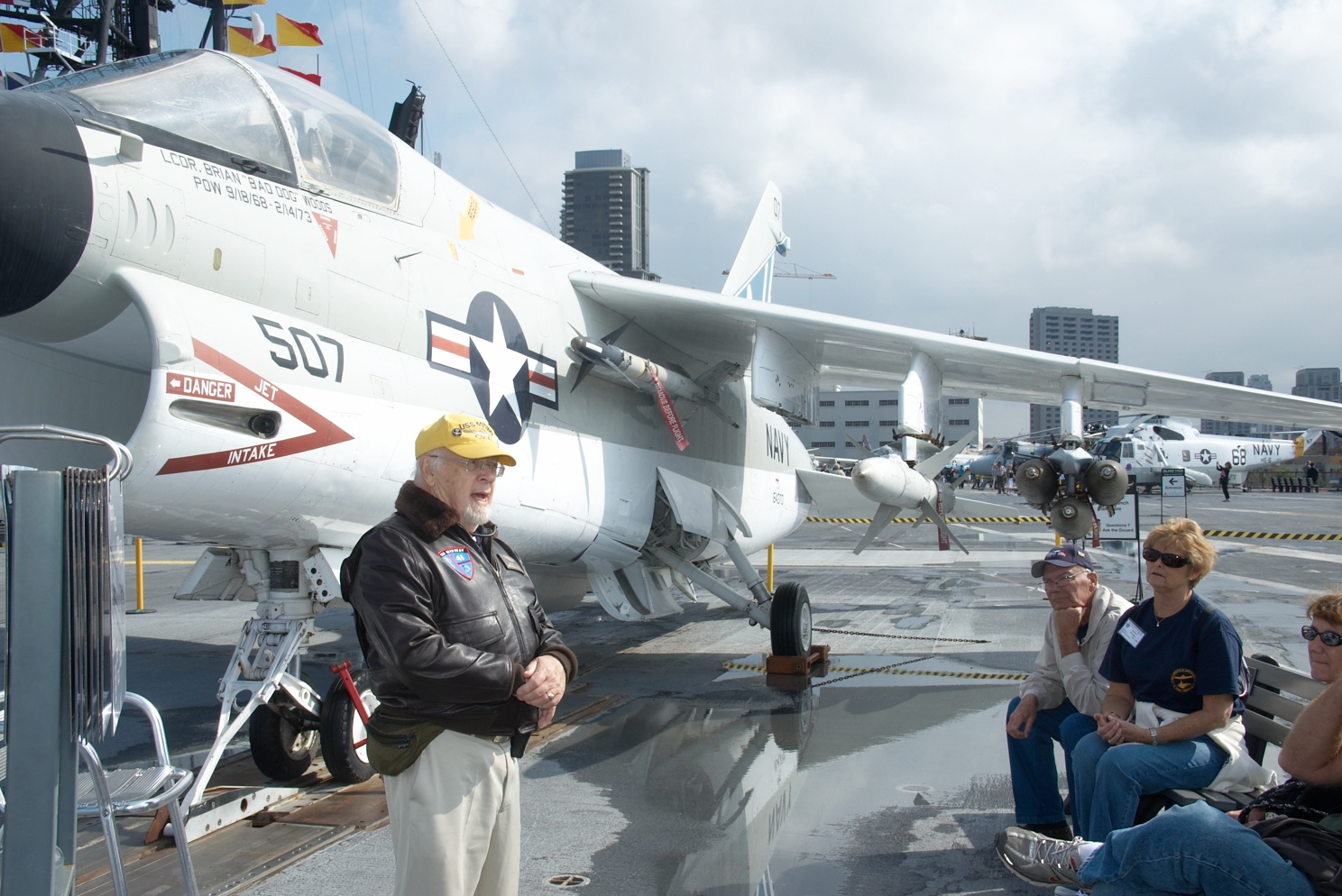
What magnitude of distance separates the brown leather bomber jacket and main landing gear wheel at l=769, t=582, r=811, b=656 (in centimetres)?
571

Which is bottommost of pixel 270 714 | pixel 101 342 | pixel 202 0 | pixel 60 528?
pixel 270 714

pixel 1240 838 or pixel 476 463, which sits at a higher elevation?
pixel 476 463

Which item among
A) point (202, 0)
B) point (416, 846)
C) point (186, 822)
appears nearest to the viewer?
point (416, 846)

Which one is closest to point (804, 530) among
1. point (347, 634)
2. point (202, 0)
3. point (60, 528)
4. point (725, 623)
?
point (725, 623)

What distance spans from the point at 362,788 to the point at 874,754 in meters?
3.02

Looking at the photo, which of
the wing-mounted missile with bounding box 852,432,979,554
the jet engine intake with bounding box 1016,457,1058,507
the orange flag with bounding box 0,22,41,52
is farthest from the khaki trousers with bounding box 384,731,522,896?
the orange flag with bounding box 0,22,41,52

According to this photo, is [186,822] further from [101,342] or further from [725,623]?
[725,623]

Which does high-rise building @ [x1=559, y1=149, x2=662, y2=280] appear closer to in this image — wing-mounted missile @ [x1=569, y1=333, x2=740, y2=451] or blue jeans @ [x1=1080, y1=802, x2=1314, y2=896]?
wing-mounted missile @ [x1=569, y1=333, x2=740, y2=451]

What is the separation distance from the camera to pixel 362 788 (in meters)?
5.07

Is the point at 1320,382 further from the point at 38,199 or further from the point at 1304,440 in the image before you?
the point at 38,199

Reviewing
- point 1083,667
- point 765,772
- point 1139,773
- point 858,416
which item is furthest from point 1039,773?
point 858,416

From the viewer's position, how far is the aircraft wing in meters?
7.16

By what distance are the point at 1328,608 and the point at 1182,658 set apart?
52 cm

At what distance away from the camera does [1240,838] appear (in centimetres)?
265
